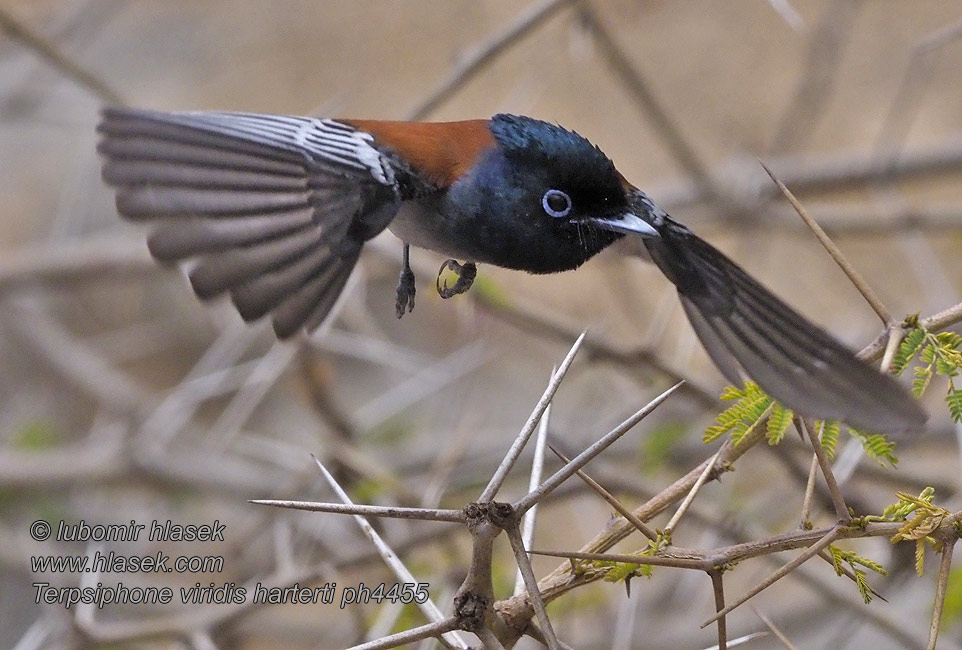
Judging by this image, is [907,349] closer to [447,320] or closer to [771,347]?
[771,347]

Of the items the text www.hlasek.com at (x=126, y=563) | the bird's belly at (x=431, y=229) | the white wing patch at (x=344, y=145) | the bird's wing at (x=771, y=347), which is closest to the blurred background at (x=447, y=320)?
the text www.hlasek.com at (x=126, y=563)

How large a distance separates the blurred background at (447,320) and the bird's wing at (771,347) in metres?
0.35

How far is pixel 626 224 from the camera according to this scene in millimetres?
1932

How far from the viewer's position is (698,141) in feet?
33.1

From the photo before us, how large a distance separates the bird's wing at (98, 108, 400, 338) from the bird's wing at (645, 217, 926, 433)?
0.69m

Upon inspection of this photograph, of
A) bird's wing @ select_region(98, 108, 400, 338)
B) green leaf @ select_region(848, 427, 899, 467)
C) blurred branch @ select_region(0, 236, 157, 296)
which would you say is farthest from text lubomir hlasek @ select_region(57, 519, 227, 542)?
green leaf @ select_region(848, 427, 899, 467)

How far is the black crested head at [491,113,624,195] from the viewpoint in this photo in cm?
190

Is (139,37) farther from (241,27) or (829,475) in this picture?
(829,475)

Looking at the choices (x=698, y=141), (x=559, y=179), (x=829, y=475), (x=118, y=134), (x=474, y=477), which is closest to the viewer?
(x=829, y=475)

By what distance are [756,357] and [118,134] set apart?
120cm

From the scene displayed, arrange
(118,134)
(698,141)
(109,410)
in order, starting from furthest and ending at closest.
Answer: (698,141) → (109,410) → (118,134)

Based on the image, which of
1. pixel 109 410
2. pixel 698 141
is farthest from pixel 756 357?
pixel 698 141

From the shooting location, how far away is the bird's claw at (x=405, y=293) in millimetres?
1998

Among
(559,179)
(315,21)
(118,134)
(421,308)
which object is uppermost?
(315,21)
